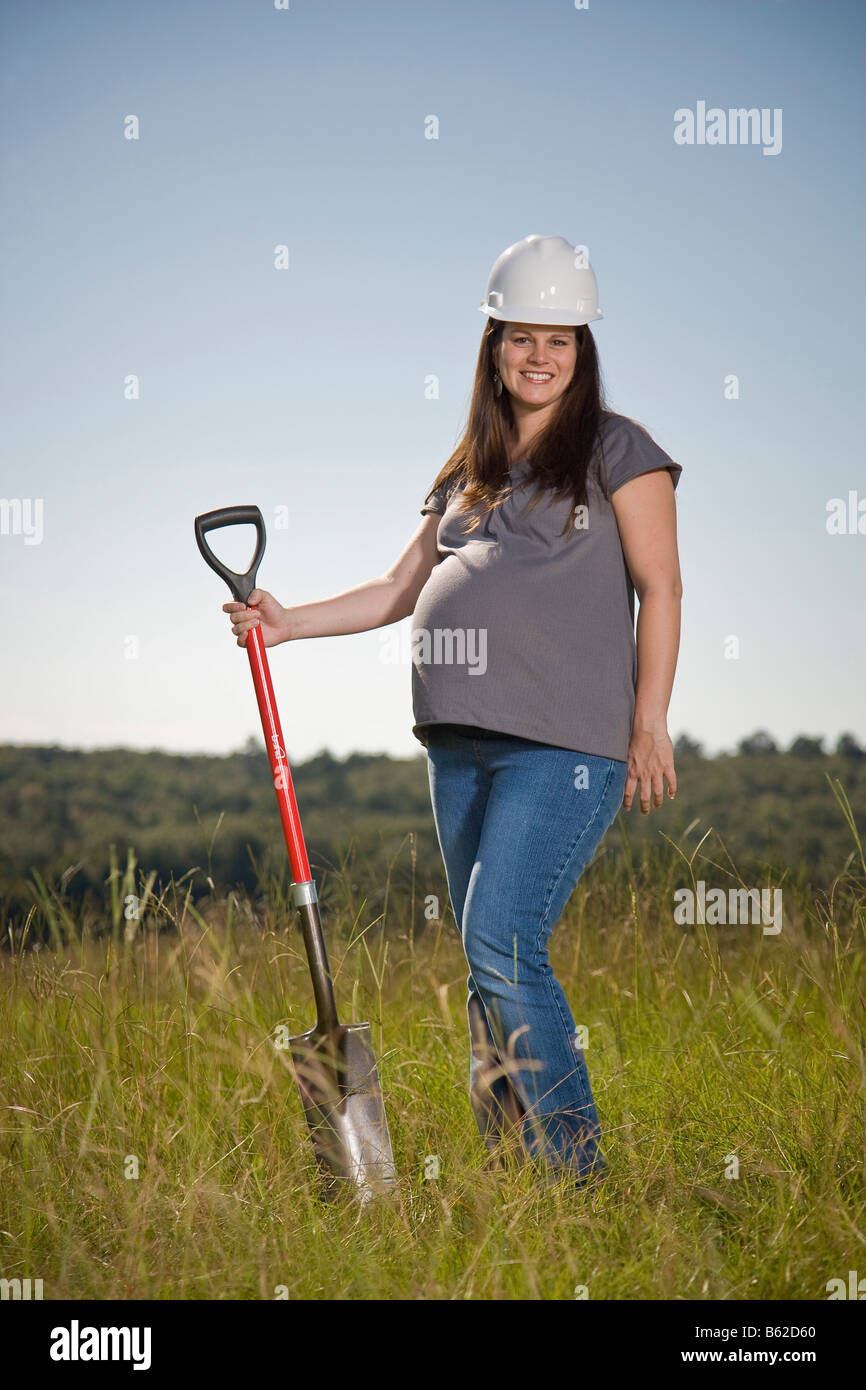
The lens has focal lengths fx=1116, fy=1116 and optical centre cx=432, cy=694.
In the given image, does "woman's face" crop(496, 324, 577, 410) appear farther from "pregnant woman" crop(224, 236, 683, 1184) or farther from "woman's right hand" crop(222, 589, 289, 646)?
"woman's right hand" crop(222, 589, 289, 646)

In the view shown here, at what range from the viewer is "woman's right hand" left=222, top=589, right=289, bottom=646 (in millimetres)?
2285

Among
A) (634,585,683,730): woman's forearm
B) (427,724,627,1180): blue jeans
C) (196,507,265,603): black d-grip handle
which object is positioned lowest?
(427,724,627,1180): blue jeans

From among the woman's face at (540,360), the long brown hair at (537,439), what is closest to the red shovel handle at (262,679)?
the long brown hair at (537,439)

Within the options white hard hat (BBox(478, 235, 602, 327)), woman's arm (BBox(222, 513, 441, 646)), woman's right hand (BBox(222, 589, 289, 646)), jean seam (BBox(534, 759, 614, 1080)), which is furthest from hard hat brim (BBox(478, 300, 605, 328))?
jean seam (BBox(534, 759, 614, 1080))

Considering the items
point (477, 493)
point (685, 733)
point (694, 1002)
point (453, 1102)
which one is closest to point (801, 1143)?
point (453, 1102)

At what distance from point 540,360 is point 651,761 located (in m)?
0.80

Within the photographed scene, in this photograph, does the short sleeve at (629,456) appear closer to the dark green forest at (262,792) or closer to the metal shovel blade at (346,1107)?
the metal shovel blade at (346,1107)

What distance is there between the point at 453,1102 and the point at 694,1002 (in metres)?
0.92

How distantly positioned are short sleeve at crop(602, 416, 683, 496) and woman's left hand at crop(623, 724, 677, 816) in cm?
45

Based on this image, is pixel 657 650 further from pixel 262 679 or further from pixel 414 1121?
pixel 414 1121

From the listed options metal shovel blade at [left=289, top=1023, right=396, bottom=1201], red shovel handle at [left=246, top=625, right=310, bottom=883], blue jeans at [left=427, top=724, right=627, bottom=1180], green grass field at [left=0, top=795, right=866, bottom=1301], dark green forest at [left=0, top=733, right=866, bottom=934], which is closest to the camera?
green grass field at [left=0, top=795, right=866, bottom=1301]

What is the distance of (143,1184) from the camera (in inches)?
78.1

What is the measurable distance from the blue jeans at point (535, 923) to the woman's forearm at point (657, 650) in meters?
0.13

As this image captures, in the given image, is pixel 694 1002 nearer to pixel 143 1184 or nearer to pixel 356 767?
pixel 143 1184
